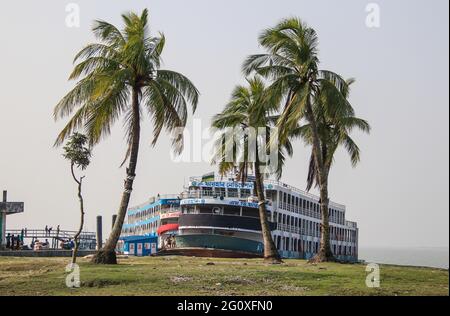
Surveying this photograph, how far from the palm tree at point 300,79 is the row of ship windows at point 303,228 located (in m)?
25.6

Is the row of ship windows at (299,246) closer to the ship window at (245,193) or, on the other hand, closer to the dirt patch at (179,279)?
the ship window at (245,193)

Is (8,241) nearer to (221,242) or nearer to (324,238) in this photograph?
(221,242)

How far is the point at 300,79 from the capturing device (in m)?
31.9

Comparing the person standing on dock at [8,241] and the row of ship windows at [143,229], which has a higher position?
the row of ship windows at [143,229]

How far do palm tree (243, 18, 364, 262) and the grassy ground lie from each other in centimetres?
629

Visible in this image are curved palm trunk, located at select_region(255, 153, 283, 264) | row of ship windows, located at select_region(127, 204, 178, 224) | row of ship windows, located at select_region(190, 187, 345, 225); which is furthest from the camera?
row of ship windows, located at select_region(127, 204, 178, 224)

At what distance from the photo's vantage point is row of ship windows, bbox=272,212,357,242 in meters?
59.3

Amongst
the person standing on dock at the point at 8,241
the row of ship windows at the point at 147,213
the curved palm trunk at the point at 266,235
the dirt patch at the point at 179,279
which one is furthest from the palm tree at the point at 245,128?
the row of ship windows at the point at 147,213

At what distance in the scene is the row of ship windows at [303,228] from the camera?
59.3 meters

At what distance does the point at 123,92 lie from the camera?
29391 millimetres

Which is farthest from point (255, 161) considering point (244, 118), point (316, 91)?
point (316, 91)

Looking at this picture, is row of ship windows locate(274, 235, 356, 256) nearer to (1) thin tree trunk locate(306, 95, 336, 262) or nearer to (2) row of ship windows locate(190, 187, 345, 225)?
(2) row of ship windows locate(190, 187, 345, 225)

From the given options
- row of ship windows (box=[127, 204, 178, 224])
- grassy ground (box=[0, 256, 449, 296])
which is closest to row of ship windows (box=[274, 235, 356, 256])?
row of ship windows (box=[127, 204, 178, 224])

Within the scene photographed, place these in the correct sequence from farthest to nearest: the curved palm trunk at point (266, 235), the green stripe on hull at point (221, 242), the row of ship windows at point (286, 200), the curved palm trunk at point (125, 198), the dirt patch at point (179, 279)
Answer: the row of ship windows at point (286, 200) < the green stripe on hull at point (221, 242) < the curved palm trunk at point (266, 235) < the curved palm trunk at point (125, 198) < the dirt patch at point (179, 279)
